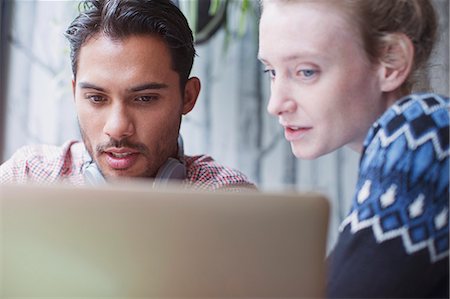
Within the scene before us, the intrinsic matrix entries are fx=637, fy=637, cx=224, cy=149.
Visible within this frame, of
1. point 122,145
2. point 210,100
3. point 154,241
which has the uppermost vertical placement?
point 210,100

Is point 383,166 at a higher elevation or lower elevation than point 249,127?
lower

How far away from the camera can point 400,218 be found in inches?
25.7

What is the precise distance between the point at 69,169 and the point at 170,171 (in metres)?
0.23

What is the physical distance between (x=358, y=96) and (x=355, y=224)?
239 mm

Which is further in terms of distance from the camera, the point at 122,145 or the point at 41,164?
the point at 41,164

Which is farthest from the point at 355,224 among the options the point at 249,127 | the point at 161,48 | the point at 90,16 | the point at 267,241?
the point at 249,127

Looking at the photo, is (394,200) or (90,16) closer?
(394,200)

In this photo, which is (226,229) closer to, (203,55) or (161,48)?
(161,48)

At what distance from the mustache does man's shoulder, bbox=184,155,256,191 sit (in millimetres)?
115

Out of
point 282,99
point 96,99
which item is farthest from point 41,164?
point 282,99

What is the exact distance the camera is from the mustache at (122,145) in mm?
1010

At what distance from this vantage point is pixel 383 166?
2.23 ft

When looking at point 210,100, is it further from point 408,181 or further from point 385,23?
point 408,181

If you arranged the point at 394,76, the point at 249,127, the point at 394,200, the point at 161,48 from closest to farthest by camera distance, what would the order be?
the point at 394,200, the point at 394,76, the point at 161,48, the point at 249,127
